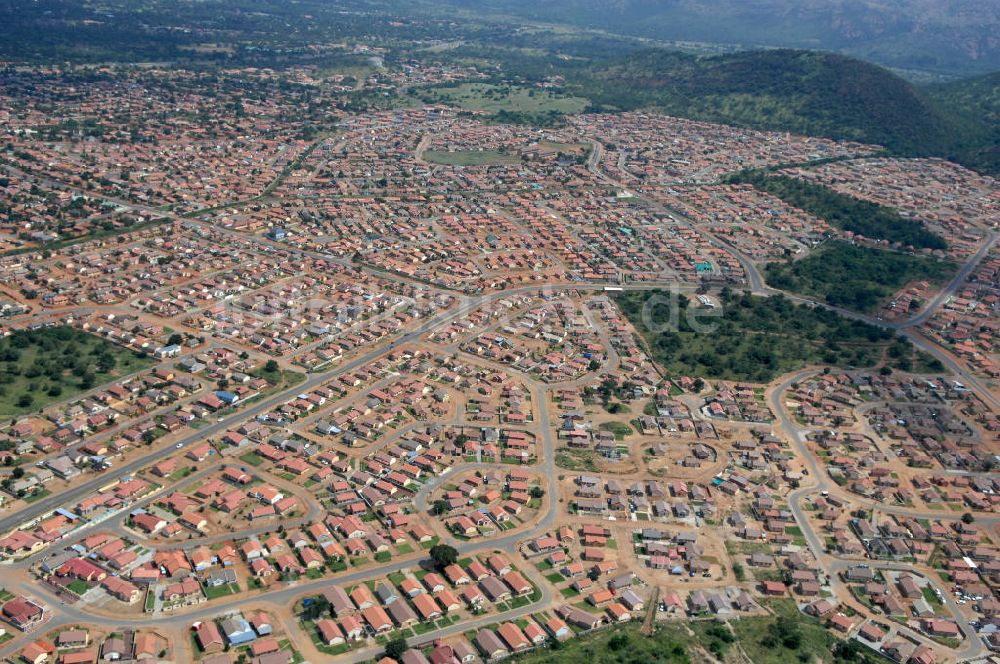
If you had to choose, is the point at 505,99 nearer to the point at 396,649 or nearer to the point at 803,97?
the point at 803,97

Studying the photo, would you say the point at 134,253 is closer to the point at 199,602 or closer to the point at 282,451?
the point at 282,451

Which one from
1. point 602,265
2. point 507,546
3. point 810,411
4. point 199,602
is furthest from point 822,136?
point 199,602

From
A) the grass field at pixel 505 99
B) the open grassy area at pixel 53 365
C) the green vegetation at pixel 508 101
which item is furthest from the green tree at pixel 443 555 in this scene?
the grass field at pixel 505 99

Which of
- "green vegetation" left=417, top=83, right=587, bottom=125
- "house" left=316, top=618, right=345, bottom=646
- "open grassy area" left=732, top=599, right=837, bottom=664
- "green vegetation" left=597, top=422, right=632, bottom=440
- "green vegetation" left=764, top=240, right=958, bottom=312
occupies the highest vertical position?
"green vegetation" left=417, top=83, right=587, bottom=125

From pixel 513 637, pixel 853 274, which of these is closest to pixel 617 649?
pixel 513 637

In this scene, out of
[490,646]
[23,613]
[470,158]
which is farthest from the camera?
[470,158]

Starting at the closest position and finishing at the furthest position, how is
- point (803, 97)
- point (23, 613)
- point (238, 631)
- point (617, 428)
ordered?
point (23, 613) < point (238, 631) < point (617, 428) < point (803, 97)

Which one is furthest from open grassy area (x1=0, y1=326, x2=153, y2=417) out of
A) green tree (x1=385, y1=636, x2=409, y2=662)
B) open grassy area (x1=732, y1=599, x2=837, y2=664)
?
open grassy area (x1=732, y1=599, x2=837, y2=664)

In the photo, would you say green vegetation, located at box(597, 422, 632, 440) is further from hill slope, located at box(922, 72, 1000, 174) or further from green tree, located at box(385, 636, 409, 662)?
hill slope, located at box(922, 72, 1000, 174)
